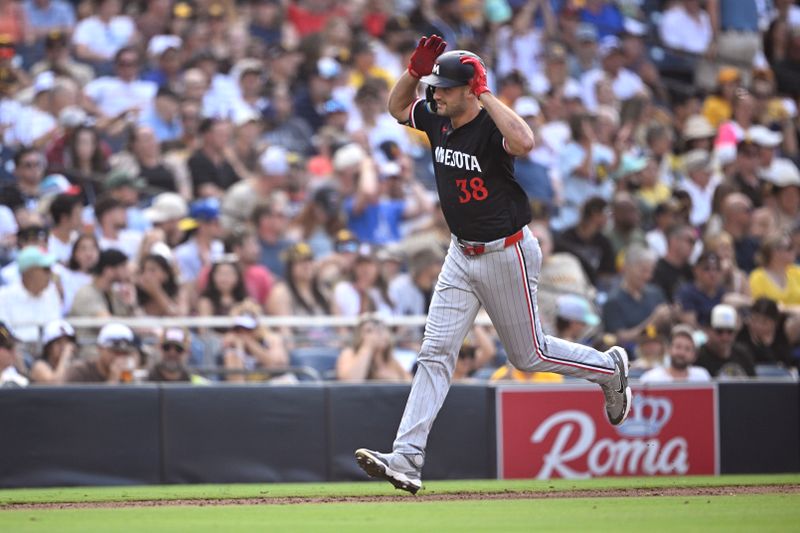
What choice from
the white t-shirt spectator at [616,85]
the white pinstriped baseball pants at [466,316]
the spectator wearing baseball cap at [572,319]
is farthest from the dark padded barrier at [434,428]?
the white t-shirt spectator at [616,85]

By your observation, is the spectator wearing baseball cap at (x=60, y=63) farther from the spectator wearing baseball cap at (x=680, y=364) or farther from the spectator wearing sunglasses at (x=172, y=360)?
the spectator wearing baseball cap at (x=680, y=364)

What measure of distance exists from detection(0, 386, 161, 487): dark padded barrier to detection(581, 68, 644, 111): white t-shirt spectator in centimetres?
881

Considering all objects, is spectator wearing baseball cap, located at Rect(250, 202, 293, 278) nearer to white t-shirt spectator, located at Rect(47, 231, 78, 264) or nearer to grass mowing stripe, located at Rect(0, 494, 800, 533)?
white t-shirt spectator, located at Rect(47, 231, 78, 264)

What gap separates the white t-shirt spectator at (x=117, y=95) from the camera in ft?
46.8

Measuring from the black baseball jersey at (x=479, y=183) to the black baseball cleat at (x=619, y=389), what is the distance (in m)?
1.12

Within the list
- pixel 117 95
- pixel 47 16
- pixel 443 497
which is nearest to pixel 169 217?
pixel 117 95

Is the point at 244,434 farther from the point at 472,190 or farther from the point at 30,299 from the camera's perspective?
the point at 472,190

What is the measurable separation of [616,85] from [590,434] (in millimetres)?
8208

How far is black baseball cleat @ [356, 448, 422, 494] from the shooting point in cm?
728

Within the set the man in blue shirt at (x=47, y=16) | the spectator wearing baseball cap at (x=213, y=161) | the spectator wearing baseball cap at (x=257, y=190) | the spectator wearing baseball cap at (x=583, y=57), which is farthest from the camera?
the spectator wearing baseball cap at (x=583, y=57)

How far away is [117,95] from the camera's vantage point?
1428 centimetres

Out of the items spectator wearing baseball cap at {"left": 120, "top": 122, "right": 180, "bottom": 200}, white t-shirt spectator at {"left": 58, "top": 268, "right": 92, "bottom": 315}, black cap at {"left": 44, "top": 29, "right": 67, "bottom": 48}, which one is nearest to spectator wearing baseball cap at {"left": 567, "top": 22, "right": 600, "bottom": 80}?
spectator wearing baseball cap at {"left": 120, "top": 122, "right": 180, "bottom": 200}

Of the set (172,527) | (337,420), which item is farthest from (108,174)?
(172,527)

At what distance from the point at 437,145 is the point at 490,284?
0.81m
